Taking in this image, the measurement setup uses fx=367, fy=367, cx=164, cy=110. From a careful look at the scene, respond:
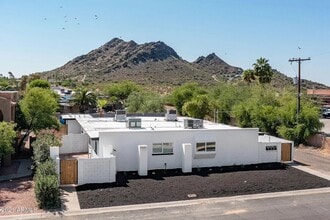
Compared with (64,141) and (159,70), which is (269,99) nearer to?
(64,141)

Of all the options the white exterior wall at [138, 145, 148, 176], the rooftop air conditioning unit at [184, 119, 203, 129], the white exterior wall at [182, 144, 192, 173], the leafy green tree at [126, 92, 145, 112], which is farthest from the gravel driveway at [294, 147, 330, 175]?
the leafy green tree at [126, 92, 145, 112]

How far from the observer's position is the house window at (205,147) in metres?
24.5

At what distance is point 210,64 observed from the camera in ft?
551

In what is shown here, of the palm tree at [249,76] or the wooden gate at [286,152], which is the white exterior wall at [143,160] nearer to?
the wooden gate at [286,152]

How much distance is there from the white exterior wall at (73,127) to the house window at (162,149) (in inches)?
461

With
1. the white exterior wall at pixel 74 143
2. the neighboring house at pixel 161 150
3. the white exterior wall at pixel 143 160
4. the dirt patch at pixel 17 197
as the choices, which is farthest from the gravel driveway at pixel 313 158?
the dirt patch at pixel 17 197

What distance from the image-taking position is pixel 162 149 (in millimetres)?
23781

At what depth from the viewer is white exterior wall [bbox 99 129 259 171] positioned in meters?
22.9

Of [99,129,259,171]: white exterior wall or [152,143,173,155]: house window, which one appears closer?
[99,129,259,171]: white exterior wall

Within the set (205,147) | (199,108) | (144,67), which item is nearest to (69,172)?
(205,147)

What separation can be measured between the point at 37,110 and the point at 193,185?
14.9m

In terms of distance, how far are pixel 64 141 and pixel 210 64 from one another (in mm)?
144547

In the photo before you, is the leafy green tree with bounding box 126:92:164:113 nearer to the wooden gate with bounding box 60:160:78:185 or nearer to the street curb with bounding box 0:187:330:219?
the wooden gate with bounding box 60:160:78:185

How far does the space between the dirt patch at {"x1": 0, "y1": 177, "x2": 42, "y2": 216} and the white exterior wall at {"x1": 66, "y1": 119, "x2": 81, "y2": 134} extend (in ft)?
36.6
